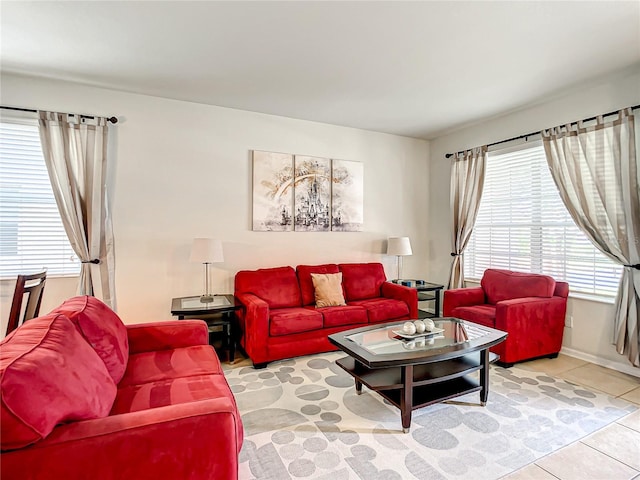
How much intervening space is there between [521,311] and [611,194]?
135 centimetres

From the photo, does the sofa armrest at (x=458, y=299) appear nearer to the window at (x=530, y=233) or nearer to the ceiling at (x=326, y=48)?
the window at (x=530, y=233)

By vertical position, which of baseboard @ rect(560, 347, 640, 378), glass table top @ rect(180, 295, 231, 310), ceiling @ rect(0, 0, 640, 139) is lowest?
baseboard @ rect(560, 347, 640, 378)

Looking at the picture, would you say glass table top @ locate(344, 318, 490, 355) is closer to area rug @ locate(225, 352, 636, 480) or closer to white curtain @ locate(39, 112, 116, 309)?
area rug @ locate(225, 352, 636, 480)

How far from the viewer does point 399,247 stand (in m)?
4.73

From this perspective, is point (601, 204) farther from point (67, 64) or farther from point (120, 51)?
point (67, 64)

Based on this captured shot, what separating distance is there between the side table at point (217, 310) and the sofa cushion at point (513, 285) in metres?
2.87

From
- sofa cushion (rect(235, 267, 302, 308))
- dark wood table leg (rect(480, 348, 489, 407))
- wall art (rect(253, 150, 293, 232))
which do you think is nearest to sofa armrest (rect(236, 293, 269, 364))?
sofa cushion (rect(235, 267, 302, 308))

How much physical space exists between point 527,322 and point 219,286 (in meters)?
3.21

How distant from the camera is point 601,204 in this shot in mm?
3271

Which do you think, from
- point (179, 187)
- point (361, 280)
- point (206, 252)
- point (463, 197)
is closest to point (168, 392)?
point (206, 252)

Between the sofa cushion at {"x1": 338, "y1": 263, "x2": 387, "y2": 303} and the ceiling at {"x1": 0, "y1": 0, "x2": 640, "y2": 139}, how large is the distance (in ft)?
6.48

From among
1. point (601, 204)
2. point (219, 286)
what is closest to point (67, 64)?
point (219, 286)

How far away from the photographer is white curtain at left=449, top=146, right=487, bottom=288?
455 centimetres

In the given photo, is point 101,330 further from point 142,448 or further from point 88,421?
point 142,448
